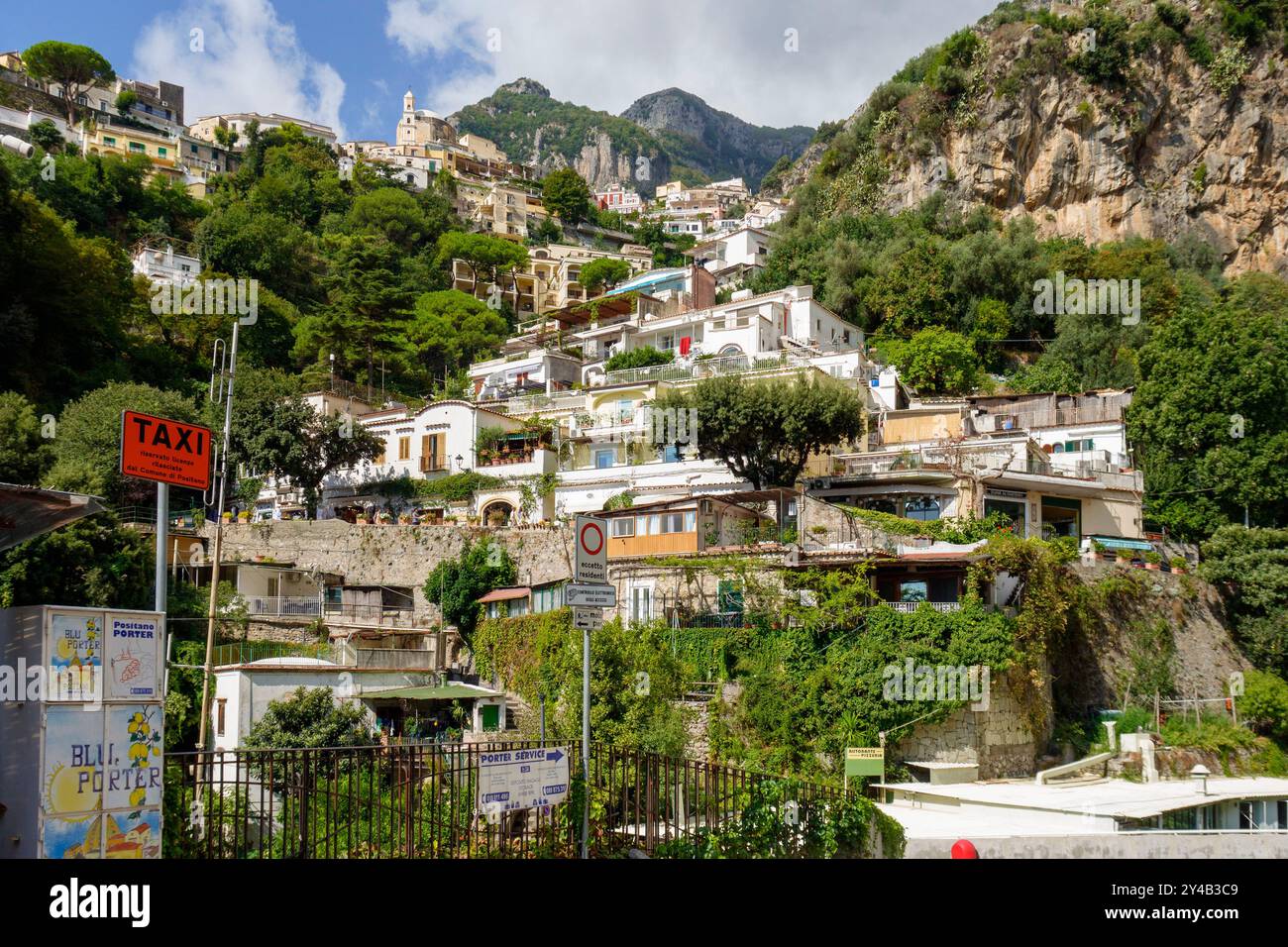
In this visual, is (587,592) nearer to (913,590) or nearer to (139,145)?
(913,590)

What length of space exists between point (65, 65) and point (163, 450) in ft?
338

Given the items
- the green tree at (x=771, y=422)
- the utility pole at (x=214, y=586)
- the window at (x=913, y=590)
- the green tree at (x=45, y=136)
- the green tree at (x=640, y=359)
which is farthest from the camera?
the green tree at (x=45, y=136)

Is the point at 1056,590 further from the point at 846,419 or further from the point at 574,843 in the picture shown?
the point at 574,843

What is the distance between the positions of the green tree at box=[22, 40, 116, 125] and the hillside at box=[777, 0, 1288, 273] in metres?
70.8

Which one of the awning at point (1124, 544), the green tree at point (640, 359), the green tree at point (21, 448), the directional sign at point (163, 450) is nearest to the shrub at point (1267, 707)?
the awning at point (1124, 544)

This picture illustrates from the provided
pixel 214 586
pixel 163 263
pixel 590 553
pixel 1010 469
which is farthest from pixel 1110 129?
pixel 590 553

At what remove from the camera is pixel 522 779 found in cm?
930

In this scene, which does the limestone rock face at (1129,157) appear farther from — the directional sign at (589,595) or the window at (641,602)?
the directional sign at (589,595)

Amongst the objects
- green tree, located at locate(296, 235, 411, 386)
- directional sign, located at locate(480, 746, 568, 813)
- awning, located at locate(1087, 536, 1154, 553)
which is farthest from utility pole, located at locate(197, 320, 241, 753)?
awning, located at locate(1087, 536, 1154, 553)

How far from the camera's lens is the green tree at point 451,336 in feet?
196

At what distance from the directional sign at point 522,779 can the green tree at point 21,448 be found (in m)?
22.3

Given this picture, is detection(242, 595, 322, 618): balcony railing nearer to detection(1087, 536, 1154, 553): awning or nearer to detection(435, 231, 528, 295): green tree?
detection(1087, 536, 1154, 553): awning

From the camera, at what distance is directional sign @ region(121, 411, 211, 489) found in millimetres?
8172

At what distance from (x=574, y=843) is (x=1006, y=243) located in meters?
49.4
